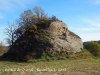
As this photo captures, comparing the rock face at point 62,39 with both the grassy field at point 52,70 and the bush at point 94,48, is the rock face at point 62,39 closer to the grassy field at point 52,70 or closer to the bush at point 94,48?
the grassy field at point 52,70

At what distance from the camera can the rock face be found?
68.7ft

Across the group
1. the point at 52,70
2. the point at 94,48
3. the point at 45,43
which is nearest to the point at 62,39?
the point at 45,43

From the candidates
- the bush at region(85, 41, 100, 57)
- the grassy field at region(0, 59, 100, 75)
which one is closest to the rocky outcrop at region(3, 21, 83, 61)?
the grassy field at region(0, 59, 100, 75)

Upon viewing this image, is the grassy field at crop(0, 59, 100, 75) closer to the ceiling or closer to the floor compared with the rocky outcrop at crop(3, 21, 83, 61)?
closer to the floor

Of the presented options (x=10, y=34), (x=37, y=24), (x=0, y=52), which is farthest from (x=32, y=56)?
(x=0, y=52)

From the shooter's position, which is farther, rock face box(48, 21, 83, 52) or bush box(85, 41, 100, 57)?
bush box(85, 41, 100, 57)

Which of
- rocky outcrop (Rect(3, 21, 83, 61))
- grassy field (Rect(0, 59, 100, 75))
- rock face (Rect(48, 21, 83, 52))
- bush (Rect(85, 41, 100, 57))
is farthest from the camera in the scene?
bush (Rect(85, 41, 100, 57))

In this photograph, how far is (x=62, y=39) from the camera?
22.0m

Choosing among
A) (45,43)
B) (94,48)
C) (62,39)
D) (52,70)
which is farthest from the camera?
(94,48)

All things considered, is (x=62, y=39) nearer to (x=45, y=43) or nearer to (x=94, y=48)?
(x=45, y=43)

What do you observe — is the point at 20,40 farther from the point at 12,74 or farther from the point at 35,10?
the point at 12,74

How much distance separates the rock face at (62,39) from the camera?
2094cm

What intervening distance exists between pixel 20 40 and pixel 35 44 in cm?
345

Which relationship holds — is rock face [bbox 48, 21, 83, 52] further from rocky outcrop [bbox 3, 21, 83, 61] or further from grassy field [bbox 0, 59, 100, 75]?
grassy field [bbox 0, 59, 100, 75]
